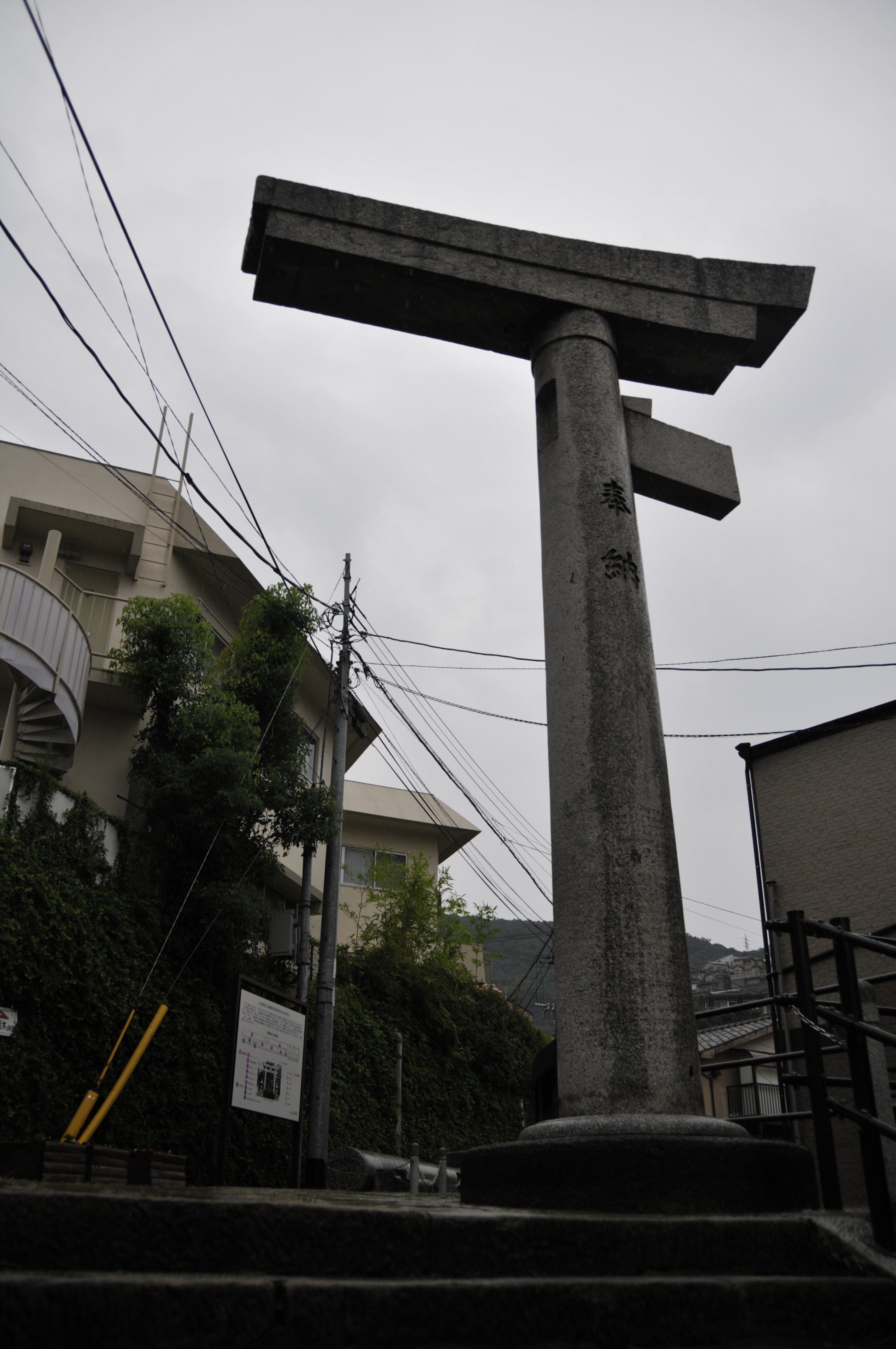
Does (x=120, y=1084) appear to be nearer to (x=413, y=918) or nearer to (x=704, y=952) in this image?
(x=413, y=918)

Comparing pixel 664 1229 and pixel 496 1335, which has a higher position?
pixel 664 1229

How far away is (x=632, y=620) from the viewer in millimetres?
4652

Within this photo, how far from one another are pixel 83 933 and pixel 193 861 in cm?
234

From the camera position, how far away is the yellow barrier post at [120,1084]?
805cm

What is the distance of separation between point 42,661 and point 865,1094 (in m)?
10.7

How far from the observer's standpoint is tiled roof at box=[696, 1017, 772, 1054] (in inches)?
691

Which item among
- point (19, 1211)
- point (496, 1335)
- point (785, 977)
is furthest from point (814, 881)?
point (19, 1211)

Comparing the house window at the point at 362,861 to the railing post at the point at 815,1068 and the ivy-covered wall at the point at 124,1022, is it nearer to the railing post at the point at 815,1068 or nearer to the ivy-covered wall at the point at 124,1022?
the ivy-covered wall at the point at 124,1022

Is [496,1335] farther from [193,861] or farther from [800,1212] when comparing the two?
[193,861]

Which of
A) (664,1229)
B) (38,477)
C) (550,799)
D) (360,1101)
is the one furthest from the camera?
(38,477)

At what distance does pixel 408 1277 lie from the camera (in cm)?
218

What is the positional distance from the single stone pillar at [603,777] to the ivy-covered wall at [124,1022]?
20.3 ft

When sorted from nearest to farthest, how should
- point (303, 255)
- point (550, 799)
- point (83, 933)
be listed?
point (550, 799) → point (303, 255) → point (83, 933)

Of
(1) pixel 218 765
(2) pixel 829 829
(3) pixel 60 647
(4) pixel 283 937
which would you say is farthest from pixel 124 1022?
(2) pixel 829 829
